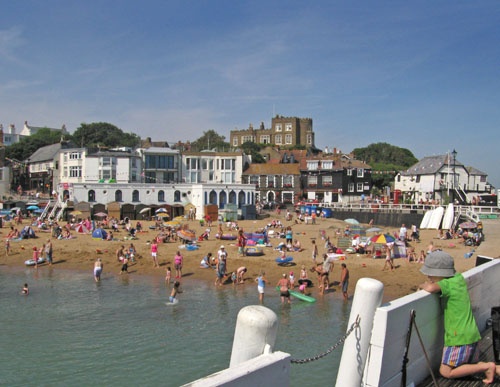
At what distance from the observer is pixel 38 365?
1451 centimetres

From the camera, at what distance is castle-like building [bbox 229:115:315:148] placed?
4936 inches

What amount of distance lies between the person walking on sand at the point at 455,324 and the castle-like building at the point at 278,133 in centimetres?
11916

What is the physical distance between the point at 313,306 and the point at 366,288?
1665 centimetres

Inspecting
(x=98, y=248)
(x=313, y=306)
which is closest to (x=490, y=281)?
(x=313, y=306)

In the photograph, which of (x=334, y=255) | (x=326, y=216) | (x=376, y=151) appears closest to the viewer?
(x=334, y=255)

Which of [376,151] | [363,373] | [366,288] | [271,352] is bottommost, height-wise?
[363,373]

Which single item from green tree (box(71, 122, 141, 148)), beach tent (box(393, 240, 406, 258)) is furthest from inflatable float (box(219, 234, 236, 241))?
green tree (box(71, 122, 141, 148))

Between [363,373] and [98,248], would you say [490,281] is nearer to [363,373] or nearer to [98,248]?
[363,373]

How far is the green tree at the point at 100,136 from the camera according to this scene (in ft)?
336

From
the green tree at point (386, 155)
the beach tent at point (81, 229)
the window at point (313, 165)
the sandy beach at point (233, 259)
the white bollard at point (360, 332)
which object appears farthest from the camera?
the green tree at point (386, 155)

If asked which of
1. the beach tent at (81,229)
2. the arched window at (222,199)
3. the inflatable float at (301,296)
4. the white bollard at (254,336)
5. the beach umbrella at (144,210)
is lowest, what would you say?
the inflatable float at (301,296)


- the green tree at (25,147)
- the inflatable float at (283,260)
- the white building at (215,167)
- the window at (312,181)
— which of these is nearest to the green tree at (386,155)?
the window at (312,181)

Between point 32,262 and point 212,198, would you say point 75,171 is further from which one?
point 32,262

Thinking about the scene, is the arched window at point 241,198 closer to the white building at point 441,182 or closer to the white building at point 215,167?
the white building at point 215,167
